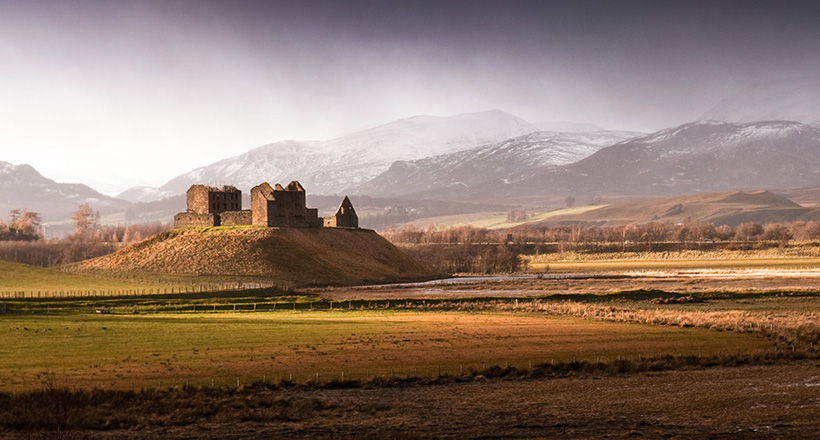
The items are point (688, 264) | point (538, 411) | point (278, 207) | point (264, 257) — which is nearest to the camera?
point (538, 411)

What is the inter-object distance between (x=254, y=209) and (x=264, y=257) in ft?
60.0

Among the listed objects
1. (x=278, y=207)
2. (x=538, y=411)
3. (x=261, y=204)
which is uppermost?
(x=261, y=204)

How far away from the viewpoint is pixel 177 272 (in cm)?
11594

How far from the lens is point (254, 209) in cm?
13538

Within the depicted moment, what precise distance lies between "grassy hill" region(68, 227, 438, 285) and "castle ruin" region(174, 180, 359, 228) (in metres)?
3.06

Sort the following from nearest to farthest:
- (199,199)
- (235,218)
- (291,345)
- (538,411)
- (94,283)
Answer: (538,411) < (291,345) < (94,283) < (235,218) < (199,199)

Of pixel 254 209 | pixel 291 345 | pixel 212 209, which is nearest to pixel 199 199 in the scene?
pixel 212 209

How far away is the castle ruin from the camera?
439ft

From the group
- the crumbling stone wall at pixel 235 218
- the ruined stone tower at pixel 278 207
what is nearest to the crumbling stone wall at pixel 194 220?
the crumbling stone wall at pixel 235 218

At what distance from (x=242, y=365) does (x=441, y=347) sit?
1342 cm

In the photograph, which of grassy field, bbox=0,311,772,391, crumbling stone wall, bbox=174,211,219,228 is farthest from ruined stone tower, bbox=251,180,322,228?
grassy field, bbox=0,311,772,391

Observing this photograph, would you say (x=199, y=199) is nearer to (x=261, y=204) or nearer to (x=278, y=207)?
(x=261, y=204)

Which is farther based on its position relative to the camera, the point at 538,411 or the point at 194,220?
Answer: the point at 194,220

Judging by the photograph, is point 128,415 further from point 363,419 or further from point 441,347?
point 441,347
